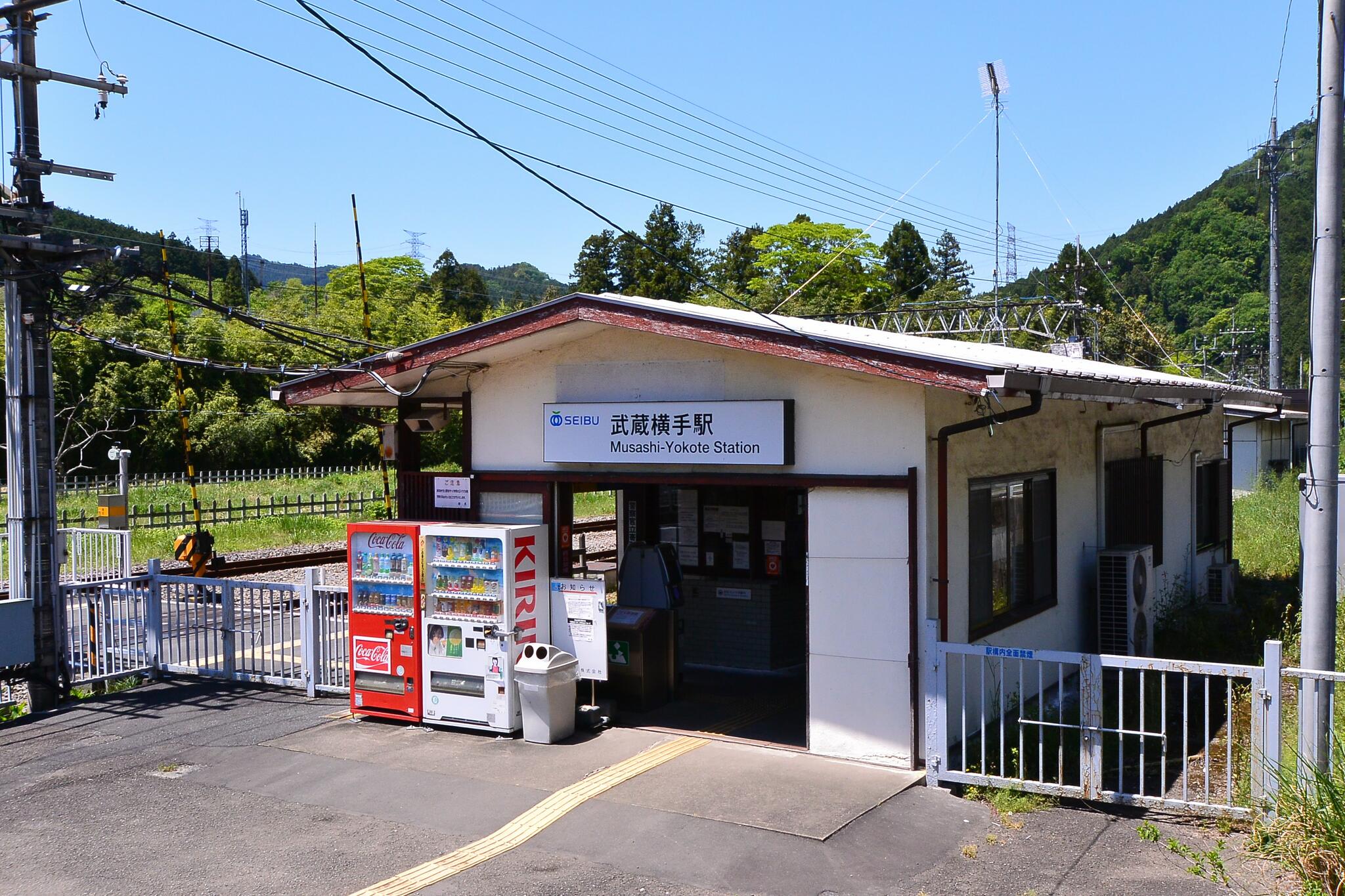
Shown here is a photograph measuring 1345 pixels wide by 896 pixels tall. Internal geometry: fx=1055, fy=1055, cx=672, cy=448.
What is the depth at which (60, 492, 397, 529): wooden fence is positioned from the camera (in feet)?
98.9

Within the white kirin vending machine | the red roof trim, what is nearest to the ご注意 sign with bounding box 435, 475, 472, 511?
the white kirin vending machine

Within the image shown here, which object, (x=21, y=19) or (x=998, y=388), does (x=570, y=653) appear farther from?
(x=21, y=19)

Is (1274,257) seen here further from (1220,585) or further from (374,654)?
(374,654)

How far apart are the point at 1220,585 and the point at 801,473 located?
1003 centimetres

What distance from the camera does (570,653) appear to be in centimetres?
1007

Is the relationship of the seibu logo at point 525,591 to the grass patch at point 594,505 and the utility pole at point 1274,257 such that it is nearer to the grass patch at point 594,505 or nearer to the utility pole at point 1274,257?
the grass patch at point 594,505

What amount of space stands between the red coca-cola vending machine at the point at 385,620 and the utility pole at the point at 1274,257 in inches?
1109

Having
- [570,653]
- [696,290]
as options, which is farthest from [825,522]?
[696,290]

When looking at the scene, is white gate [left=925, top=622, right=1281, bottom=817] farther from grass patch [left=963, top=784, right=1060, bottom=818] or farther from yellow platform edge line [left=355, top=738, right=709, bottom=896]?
yellow platform edge line [left=355, top=738, right=709, bottom=896]

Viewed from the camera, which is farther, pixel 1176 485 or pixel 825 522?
pixel 1176 485

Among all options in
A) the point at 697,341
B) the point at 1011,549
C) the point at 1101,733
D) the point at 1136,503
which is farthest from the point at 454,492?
the point at 1136,503

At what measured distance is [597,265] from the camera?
82.2 meters

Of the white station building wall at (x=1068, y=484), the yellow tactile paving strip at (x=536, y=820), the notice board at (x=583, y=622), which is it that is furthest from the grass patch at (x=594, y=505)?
the yellow tactile paving strip at (x=536, y=820)

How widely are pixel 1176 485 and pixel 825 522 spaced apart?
30.4 ft
